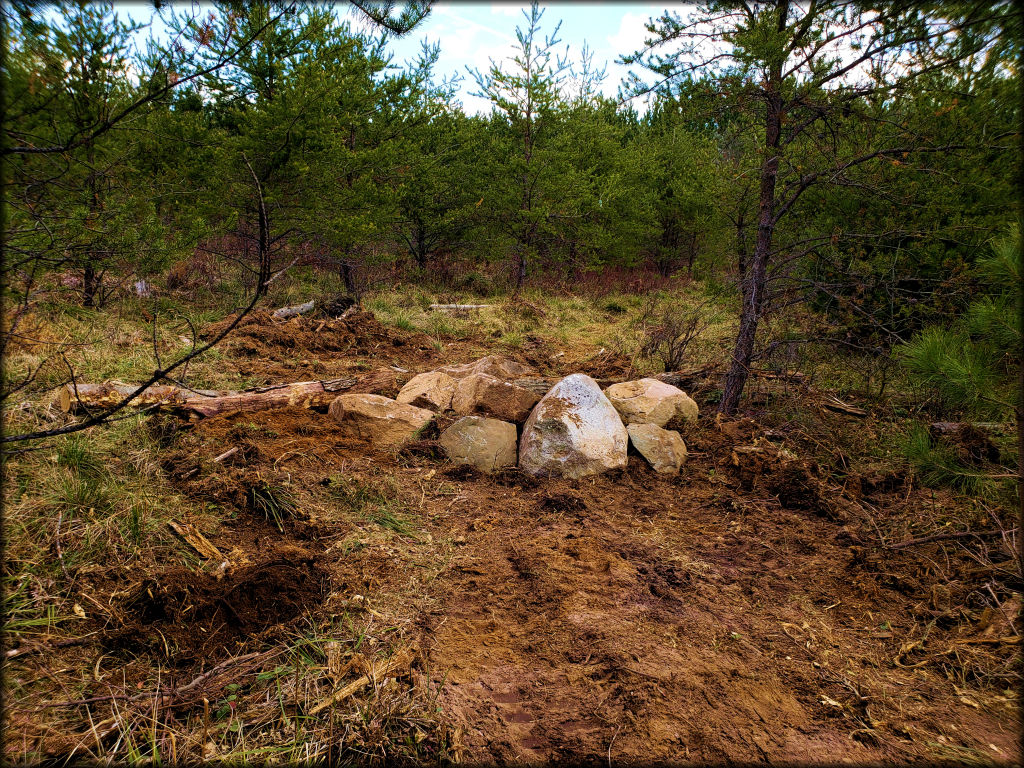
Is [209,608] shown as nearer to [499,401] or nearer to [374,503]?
[374,503]

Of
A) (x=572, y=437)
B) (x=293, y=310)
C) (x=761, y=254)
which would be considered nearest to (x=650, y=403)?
(x=572, y=437)

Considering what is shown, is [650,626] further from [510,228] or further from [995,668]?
[510,228]

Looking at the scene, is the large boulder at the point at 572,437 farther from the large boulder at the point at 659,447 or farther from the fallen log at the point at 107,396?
the fallen log at the point at 107,396

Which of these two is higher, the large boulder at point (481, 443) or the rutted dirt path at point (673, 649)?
the large boulder at point (481, 443)

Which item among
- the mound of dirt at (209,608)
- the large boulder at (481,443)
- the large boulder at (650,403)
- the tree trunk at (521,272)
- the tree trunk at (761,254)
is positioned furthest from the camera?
the tree trunk at (521,272)

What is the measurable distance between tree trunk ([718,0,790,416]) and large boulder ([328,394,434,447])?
10.4 feet

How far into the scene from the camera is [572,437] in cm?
451

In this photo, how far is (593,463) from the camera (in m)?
4.50

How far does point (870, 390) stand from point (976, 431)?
2.14 m

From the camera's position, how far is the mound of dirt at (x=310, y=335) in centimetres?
731

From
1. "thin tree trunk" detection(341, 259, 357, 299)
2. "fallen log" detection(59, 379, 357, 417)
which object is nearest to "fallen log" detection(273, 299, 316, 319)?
"thin tree trunk" detection(341, 259, 357, 299)

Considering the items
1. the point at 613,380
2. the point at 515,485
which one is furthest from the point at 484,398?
the point at 613,380

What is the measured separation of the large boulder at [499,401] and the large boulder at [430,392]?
0.27 metres

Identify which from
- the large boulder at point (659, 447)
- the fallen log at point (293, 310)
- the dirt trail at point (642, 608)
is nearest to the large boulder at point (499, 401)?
the dirt trail at point (642, 608)
